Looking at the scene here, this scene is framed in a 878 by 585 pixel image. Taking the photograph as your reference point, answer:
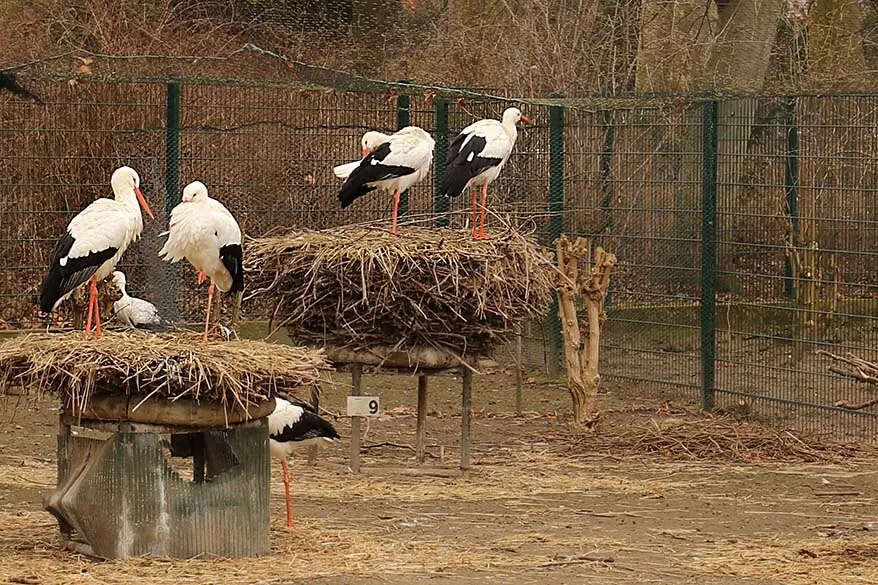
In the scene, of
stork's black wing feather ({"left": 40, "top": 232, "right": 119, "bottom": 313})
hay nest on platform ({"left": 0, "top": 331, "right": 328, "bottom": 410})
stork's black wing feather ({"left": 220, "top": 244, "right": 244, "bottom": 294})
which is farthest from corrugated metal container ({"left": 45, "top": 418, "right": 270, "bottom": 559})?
stork's black wing feather ({"left": 220, "top": 244, "right": 244, "bottom": 294})

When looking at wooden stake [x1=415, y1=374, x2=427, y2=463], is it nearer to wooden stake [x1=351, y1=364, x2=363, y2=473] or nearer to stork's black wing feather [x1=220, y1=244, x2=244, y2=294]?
wooden stake [x1=351, y1=364, x2=363, y2=473]

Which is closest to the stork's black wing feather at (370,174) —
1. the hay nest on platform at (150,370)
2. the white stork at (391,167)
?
the white stork at (391,167)

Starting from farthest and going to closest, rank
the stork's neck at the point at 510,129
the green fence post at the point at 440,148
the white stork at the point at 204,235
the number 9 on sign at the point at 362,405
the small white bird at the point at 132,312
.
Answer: the green fence post at the point at 440,148, the small white bird at the point at 132,312, the stork's neck at the point at 510,129, the number 9 on sign at the point at 362,405, the white stork at the point at 204,235

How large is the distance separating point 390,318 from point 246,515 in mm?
2665

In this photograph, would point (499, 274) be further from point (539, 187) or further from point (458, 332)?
point (539, 187)

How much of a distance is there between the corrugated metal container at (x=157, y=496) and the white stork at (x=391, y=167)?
11.9 ft

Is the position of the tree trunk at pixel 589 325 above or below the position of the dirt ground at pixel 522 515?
above

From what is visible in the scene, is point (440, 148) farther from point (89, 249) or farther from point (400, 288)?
point (89, 249)

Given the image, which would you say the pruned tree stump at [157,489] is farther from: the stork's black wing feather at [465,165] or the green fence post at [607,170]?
the green fence post at [607,170]

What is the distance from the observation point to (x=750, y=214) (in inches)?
500

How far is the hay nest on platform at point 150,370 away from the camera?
723 centimetres

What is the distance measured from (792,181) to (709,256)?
2.94 ft

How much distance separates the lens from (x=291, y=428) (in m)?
8.63

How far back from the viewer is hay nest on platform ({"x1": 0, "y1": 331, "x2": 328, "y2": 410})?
723 centimetres
